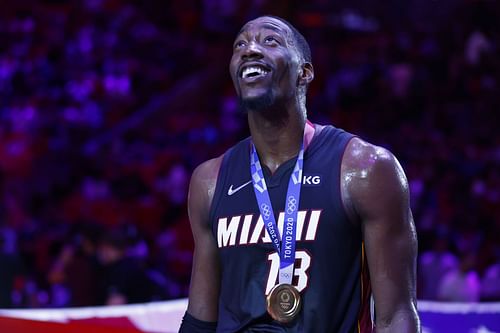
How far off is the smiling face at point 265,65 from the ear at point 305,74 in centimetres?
3

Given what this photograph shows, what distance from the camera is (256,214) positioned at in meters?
2.89

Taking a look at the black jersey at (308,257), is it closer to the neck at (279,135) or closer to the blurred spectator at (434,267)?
the neck at (279,135)

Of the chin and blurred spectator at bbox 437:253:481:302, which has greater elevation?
the chin

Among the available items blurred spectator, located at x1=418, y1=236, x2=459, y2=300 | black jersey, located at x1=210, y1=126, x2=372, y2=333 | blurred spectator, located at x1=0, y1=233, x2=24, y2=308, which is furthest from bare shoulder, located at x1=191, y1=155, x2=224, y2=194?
blurred spectator, located at x1=418, y1=236, x2=459, y2=300

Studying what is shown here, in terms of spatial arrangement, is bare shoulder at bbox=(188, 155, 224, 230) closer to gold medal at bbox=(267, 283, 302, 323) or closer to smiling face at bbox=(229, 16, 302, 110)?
smiling face at bbox=(229, 16, 302, 110)

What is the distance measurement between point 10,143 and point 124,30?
3.66 meters

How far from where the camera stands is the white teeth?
289 centimetres

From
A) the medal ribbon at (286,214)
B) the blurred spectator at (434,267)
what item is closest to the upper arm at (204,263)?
the medal ribbon at (286,214)

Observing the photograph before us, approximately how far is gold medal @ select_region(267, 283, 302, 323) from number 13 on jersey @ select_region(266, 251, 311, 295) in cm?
4

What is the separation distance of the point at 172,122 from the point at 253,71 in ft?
32.3

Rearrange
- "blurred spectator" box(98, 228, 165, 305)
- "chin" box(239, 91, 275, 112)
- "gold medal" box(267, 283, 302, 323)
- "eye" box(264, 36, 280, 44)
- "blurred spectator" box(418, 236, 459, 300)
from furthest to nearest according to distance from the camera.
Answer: "blurred spectator" box(418, 236, 459, 300)
"blurred spectator" box(98, 228, 165, 305)
"eye" box(264, 36, 280, 44)
"chin" box(239, 91, 275, 112)
"gold medal" box(267, 283, 302, 323)

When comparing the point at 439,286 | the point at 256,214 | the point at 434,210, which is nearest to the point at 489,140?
the point at 434,210

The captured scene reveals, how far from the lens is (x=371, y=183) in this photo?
2740 millimetres

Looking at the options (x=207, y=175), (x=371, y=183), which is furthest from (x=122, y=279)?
(x=371, y=183)
